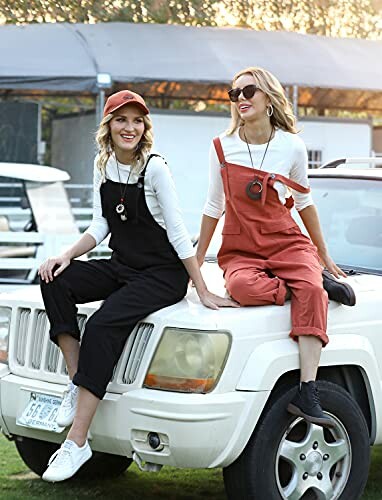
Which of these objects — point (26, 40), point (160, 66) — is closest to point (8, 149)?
point (26, 40)

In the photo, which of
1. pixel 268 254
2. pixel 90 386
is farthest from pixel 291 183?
pixel 90 386

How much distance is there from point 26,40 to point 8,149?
94.9 inches

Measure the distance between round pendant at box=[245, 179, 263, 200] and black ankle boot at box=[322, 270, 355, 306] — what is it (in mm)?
510

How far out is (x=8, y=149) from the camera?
22.0 m

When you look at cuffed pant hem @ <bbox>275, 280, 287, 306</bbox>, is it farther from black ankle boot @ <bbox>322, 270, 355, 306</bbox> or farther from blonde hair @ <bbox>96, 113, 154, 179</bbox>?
blonde hair @ <bbox>96, 113, 154, 179</bbox>

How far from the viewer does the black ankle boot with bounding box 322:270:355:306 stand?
506cm

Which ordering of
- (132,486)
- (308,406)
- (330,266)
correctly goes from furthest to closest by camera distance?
(132,486) < (330,266) < (308,406)

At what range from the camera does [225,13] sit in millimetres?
27500

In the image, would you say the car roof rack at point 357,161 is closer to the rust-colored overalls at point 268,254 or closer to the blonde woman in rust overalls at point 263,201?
the blonde woman in rust overalls at point 263,201

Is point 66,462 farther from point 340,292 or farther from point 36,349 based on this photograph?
point 340,292

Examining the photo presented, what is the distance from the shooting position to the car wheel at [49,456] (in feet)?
19.0

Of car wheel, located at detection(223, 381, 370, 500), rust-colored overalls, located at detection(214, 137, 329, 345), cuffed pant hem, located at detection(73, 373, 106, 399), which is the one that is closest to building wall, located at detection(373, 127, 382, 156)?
rust-colored overalls, located at detection(214, 137, 329, 345)

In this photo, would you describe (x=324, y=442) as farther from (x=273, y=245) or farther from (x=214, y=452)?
(x=273, y=245)

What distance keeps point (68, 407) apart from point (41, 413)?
0.77 feet
